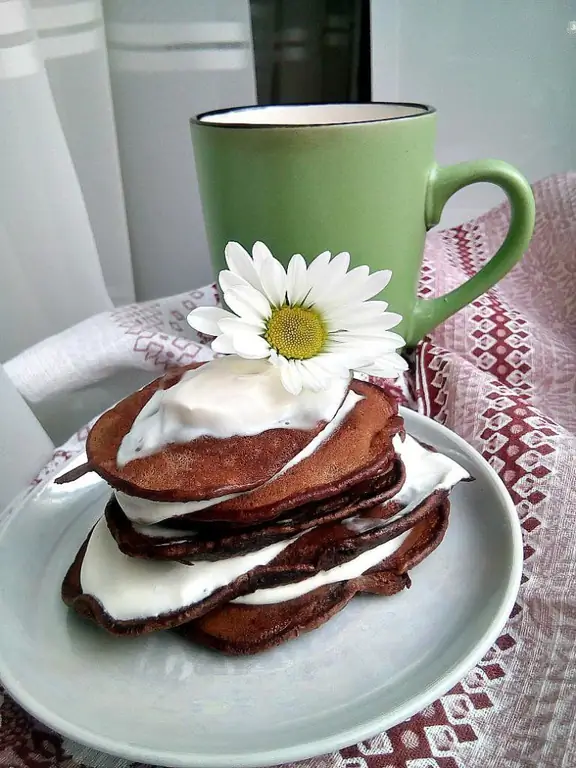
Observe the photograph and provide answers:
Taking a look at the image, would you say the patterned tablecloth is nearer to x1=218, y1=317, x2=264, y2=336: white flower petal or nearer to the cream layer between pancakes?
the cream layer between pancakes

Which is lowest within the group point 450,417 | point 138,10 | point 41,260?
point 450,417

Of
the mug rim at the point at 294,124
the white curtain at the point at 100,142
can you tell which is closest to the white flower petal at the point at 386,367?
the mug rim at the point at 294,124

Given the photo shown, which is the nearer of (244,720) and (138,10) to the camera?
(244,720)

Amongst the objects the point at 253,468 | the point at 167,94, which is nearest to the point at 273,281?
the point at 253,468

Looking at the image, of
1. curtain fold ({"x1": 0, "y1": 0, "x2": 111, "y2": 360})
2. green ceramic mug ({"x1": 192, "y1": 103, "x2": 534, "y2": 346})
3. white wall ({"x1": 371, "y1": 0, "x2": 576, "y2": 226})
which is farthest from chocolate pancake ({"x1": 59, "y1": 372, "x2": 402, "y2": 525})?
white wall ({"x1": 371, "y1": 0, "x2": 576, "y2": 226})

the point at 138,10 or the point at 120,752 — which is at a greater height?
the point at 138,10

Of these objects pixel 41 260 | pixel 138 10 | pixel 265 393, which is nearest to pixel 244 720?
pixel 265 393

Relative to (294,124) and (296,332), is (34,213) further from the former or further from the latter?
(296,332)

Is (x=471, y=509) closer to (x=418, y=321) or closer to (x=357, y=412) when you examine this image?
(x=357, y=412)
